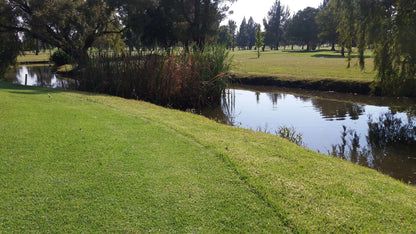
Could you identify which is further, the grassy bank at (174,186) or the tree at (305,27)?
the tree at (305,27)

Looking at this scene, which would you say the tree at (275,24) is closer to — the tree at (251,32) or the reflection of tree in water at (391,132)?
the tree at (251,32)

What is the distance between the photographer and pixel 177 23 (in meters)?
35.6

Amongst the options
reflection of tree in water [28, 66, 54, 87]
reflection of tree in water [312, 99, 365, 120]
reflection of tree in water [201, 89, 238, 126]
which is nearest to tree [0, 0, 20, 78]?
reflection of tree in water [28, 66, 54, 87]

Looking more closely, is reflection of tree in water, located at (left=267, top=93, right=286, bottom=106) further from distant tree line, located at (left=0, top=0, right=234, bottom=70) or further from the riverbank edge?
distant tree line, located at (left=0, top=0, right=234, bottom=70)

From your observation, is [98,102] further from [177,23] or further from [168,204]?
[177,23]

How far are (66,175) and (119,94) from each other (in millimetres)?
10061

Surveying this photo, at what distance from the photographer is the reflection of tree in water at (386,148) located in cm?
809

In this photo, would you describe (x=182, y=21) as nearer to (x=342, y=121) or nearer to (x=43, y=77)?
(x=43, y=77)

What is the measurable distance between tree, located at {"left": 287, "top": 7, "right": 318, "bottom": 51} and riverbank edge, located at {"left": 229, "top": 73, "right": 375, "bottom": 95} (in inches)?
2241

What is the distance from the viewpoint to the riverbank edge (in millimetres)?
19625

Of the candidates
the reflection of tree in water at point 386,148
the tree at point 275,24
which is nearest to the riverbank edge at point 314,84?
the reflection of tree in water at point 386,148

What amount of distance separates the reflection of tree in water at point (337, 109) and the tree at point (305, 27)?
6376 centimetres

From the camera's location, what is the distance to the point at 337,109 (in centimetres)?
1579

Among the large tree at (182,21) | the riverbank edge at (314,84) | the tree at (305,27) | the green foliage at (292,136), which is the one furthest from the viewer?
the tree at (305,27)
